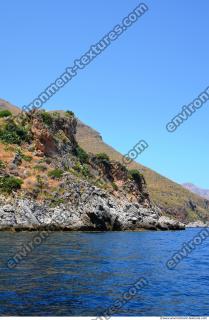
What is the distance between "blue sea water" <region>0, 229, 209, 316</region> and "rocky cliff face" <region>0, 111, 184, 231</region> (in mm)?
33814

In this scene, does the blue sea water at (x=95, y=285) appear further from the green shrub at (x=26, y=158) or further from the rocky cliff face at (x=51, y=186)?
the green shrub at (x=26, y=158)

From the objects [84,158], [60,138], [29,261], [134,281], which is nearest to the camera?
[134,281]

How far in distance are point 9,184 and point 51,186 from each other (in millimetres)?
8878

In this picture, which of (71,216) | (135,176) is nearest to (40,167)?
(71,216)

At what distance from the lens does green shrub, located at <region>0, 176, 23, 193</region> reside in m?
78.7

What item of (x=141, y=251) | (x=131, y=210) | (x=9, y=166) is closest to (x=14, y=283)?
(x=141, y=251)

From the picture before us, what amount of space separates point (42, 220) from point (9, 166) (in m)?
17.4

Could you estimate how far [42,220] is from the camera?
240ft

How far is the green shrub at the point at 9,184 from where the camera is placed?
258 ft

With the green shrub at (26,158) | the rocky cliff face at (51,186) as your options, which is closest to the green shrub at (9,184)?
the rocky cliff face at (51,186)

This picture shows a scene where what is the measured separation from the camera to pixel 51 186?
8550 cm

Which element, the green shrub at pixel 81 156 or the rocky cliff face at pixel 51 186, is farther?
the green shrub at pixel 81 156

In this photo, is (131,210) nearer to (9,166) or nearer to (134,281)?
(9,166)

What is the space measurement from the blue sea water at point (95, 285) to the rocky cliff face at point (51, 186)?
3381 centimetres
